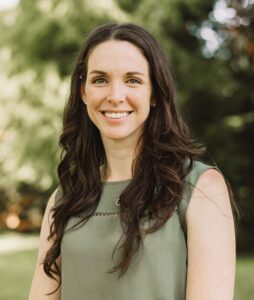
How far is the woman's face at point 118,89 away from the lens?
207cm

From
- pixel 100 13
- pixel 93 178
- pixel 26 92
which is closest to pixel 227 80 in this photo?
pixel 100 13

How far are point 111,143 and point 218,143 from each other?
12216mm

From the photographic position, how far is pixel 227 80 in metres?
14.7

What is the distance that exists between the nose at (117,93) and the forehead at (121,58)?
5 cm

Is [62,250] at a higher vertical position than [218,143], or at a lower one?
lower

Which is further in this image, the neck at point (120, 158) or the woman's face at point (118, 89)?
the neck at point (120, 158)

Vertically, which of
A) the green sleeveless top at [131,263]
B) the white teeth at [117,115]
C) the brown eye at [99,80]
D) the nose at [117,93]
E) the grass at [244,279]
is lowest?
the green sleeveless top at [131,263]

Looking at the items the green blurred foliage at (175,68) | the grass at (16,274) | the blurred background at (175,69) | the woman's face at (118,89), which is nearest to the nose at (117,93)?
the woman's face at (118,89)

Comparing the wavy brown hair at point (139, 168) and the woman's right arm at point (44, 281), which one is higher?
the wavy brown hair at point (139, 168)

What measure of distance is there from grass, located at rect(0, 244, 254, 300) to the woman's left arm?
7336mm

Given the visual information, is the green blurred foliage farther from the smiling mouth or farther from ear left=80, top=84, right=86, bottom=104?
the smiling mouth

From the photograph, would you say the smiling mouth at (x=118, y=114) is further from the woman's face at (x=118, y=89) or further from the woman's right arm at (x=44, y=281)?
the woman's right arm at (x=44, y=281)

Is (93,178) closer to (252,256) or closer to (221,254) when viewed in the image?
(221,254)

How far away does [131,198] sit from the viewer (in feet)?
6.78
